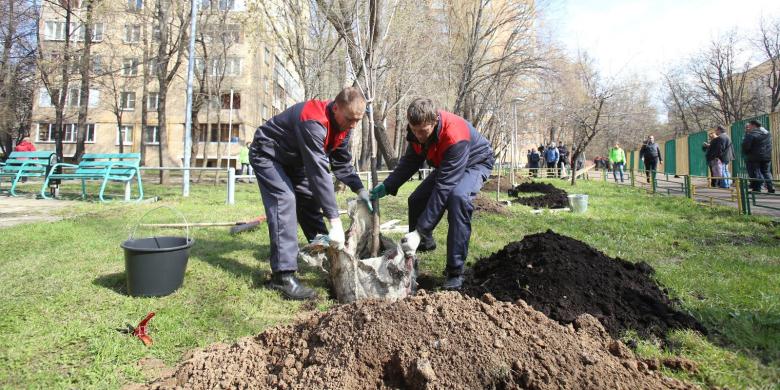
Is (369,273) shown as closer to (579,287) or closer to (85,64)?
(579,287)

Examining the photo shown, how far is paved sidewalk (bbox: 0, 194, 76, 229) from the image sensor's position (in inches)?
253

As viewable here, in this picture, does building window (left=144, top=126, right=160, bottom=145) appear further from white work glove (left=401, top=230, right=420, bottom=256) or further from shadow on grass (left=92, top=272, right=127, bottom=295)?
white work glove (left=401, top=230, right=420, bottom=256)

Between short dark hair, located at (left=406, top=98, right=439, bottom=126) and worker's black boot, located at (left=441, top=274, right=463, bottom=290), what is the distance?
119cm

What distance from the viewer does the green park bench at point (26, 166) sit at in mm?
9586

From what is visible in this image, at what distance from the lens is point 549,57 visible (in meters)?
19.8

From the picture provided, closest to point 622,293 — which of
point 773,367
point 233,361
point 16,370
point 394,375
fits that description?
point 773,367

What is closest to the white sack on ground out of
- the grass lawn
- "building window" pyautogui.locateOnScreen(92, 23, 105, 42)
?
the grass lawn

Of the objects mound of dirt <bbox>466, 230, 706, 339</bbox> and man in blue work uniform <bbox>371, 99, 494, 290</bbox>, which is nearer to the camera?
mound of dirt <bbox>466, 230, 706, 339</bbox>

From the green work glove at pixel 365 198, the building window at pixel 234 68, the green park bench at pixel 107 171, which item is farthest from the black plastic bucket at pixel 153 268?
the building window at pixel 234 68

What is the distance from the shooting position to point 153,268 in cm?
313

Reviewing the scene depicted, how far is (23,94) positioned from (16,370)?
3553 centimetres

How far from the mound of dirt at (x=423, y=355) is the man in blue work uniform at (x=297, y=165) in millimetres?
988

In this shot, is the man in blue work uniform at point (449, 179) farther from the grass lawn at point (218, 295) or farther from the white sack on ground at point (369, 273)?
the grass lawn at point (218, 295)

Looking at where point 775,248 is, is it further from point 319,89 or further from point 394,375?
point 319,89
